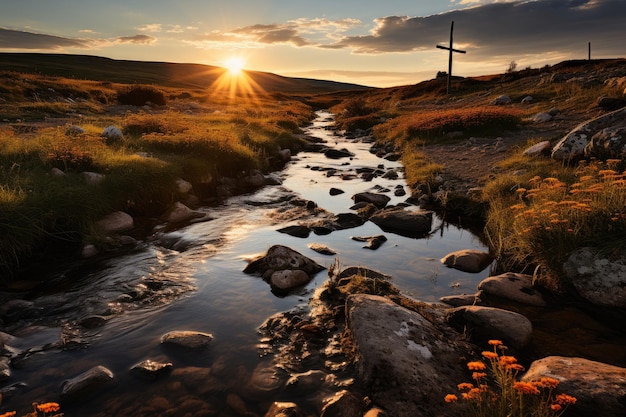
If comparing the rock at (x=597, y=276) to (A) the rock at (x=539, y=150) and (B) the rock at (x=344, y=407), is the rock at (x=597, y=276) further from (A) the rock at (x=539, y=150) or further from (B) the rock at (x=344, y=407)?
(A) the rock at (x=539, y=150)

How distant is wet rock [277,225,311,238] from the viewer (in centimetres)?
1055

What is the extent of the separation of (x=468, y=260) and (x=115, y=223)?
8551 millimetres

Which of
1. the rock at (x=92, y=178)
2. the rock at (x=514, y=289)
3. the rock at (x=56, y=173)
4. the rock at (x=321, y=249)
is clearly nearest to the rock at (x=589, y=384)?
the rock at (x=514, y=289)

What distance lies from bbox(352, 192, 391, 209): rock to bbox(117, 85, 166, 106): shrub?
31.2 meters

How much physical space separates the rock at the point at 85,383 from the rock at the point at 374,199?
9.58m

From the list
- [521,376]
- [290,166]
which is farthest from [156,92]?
[521,376]

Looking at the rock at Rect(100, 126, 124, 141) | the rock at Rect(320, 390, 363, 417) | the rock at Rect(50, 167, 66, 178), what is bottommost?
the rock at Rect(320, 390, 363, 417)

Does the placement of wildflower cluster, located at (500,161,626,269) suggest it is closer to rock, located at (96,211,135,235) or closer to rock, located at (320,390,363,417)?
rock, located at (320,390,363,417)

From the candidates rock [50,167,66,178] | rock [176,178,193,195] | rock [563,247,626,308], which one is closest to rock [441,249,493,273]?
rock [563,247,626,308]

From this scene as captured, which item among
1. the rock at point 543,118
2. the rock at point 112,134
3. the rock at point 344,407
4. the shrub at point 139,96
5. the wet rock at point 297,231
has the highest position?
the shrub at point 139,96

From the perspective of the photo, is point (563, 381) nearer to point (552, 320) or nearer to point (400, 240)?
point (552, 320)

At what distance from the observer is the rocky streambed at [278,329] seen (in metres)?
4.55

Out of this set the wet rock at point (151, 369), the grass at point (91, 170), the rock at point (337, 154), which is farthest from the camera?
the rock at point (337, 154)

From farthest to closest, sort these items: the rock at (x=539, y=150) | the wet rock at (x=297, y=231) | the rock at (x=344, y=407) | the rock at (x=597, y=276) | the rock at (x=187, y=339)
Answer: the rock at (x=539, y=150) < the wet rock at (x=297, y=231) < the rock at (x=597, y=276) < the rock at (x=187, y=339) < the rock at (x=344, y=407)
